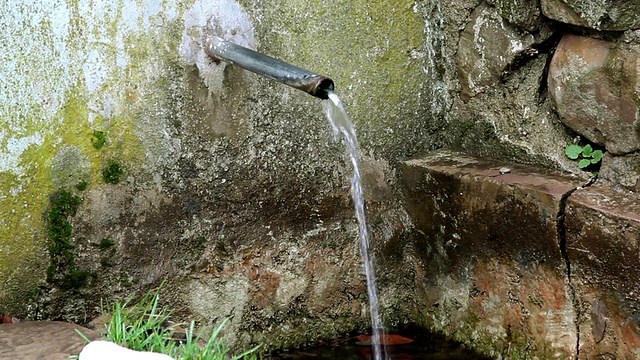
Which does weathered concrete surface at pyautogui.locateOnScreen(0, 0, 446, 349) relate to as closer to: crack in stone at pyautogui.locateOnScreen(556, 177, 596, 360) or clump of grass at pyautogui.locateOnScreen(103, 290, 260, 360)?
clump of grass at pyautogui.locateOnScreen(103, 290, 260, 360)

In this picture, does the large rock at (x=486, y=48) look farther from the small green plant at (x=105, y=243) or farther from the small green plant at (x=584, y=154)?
the small green plant at (x=105, y=243)

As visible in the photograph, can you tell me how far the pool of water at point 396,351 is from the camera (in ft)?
10.3

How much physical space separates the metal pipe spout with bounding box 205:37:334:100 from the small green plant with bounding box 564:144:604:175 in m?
0.93

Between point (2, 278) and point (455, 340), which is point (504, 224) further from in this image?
point (2, 278)

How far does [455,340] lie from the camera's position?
322 cm

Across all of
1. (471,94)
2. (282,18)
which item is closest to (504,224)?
(471,94)

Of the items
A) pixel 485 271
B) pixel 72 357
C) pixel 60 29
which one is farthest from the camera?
pixel 485 271

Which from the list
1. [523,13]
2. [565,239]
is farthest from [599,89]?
[565,239]

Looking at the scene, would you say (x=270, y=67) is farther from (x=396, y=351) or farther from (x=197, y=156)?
(x=396, y=351)

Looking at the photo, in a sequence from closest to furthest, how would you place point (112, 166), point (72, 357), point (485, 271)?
1. point (72, 357)
2. point (112, 166)
3. point (485, 271)

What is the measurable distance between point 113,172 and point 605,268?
1.63 m

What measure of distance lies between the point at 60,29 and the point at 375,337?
1648 mm

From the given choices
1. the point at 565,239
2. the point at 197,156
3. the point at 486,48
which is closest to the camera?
the point at 565,239

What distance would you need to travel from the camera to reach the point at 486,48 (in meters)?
3.06
